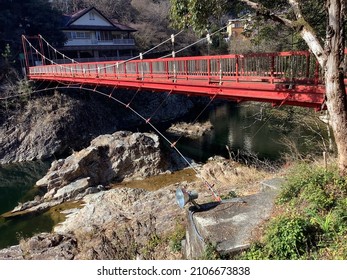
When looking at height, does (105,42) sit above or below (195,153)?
above

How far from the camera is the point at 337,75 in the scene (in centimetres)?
512

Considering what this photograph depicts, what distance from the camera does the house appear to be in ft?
113

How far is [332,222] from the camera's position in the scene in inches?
172

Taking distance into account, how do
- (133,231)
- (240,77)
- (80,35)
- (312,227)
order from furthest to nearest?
(80,35), (240,77), (133,231), (312,227)

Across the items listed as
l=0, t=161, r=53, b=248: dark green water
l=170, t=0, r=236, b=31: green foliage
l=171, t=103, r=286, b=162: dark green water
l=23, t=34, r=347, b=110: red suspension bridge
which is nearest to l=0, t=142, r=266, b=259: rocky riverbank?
l=23, t=34, r=347, b=110: red suspension bridge

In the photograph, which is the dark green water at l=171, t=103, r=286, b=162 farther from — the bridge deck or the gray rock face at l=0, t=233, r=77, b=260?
the gray rock face at l=0, t=233, r=77, b=260

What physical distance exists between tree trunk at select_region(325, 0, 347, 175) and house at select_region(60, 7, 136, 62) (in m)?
31.1

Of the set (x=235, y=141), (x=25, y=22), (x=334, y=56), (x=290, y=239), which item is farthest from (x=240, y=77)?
(x=25, y=22)

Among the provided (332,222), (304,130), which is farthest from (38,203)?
(304,130)

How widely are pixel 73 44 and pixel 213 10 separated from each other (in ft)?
102

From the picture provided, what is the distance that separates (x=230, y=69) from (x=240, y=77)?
1.95ft

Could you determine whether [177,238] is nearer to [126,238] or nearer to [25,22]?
[126,238]

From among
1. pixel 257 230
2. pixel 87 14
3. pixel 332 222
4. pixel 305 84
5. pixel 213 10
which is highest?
pixel 87 14

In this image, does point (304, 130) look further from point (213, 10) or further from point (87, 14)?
point (87, 14)
